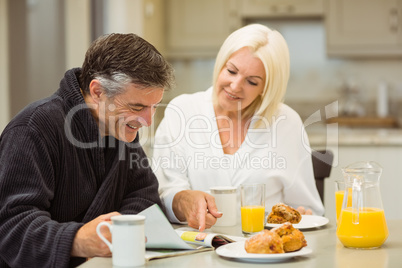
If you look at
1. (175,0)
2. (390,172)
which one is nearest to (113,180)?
(390,172)

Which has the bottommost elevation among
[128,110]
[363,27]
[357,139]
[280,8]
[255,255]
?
[357,139]

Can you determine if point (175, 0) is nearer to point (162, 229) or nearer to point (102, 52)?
point (102, 52)

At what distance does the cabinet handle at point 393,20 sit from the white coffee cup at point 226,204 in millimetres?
3351

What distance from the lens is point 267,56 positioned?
2.07 m

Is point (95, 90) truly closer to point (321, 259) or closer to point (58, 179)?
point (58, 179)

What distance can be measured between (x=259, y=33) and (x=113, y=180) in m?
0.86

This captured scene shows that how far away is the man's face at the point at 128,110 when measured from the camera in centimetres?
146

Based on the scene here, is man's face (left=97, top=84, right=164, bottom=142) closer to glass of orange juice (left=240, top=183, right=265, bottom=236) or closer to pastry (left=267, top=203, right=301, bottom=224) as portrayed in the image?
glass of orange juice (left=240, top=183, right=265, bottom=236)

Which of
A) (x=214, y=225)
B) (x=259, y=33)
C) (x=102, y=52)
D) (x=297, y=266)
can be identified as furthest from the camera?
(x=259, y=33)

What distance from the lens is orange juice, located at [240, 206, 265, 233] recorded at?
4.85 feet

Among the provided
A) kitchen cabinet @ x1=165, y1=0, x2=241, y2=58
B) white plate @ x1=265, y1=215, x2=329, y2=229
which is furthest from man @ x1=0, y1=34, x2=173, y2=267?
kitchen cabinet @ x1=165, y1=0, x2=241, y2=58

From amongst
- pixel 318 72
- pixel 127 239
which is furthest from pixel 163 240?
pixel 318 72

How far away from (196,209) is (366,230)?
51cm

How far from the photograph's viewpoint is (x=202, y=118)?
2.19 m
